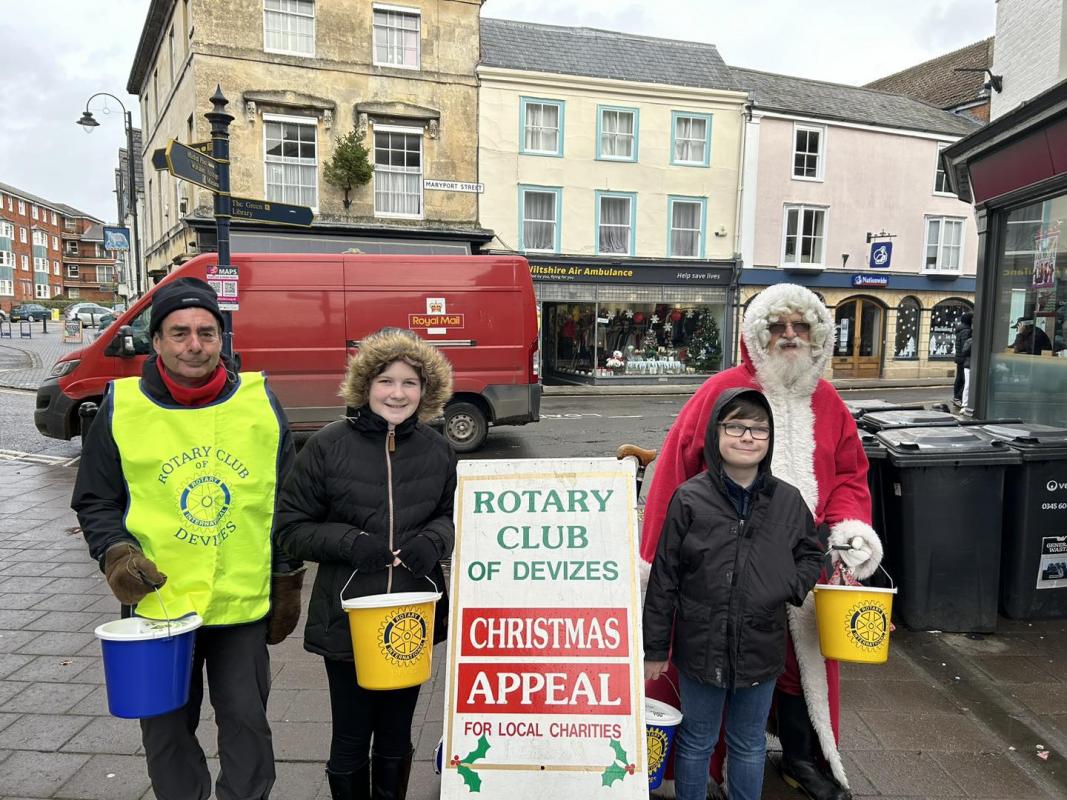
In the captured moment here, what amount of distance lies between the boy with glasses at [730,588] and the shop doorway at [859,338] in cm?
2201

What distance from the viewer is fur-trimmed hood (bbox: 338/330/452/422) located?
2.37 meters

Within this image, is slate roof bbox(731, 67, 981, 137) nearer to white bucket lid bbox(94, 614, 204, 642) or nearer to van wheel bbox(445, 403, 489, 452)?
van wheel bbox(445, 403, 489, 452)

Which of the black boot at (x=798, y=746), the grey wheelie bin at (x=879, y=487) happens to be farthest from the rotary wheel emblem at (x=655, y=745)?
the grey wheelie bin at (x=879, y=487)

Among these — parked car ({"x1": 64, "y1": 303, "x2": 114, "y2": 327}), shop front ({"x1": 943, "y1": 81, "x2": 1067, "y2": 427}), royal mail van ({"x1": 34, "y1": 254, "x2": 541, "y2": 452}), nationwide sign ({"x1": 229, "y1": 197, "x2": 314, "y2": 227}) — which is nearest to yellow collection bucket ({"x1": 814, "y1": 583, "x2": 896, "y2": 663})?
shop front ({"x1": 943, "y1": 81, "x2": 1067, "y2": 427})

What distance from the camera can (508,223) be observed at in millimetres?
18969

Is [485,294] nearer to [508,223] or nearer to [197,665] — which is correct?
[197,665]

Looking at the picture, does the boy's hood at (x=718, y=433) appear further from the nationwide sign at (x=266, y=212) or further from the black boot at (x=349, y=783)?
the nationwide sign at (x=266, y=212)

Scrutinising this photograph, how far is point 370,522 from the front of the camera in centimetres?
229

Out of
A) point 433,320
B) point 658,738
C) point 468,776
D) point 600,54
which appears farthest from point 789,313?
point 600,54

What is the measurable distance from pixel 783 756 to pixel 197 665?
2.21m

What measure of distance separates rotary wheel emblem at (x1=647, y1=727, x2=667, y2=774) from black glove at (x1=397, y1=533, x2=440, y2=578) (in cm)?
93

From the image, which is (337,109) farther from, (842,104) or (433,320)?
(842,104)

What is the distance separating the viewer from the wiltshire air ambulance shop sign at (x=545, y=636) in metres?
2.21

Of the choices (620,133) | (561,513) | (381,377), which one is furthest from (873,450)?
(620,133)
